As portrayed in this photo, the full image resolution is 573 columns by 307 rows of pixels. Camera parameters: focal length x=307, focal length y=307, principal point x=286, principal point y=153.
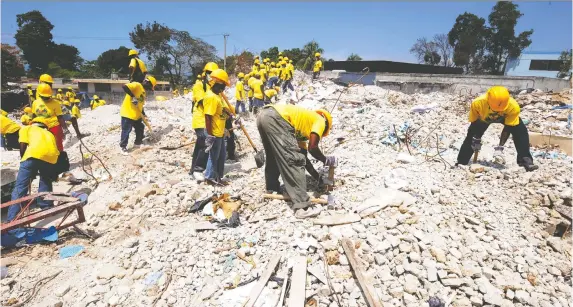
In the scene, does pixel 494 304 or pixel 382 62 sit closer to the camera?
pixel 494 304

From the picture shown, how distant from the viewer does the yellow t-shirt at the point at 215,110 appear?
4.04m

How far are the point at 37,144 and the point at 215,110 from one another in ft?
6.98

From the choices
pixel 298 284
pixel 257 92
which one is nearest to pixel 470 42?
pixel 257 92

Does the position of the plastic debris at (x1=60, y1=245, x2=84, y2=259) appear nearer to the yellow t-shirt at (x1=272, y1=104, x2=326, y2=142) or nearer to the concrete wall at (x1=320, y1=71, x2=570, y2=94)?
→ the yellow t-shirt at (x1=272, y1=104, x2=326, y2=142)

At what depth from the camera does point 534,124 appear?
6.99m

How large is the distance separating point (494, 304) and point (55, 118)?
6.47 meters

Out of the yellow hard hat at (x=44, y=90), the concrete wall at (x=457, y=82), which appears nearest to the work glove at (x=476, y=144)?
the yellow hard hat at (x=44, y=90)

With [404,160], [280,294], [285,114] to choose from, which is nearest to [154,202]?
[285,114]

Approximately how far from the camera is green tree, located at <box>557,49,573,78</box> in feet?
67.3

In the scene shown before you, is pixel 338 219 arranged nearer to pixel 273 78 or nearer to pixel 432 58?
pixel 273 78

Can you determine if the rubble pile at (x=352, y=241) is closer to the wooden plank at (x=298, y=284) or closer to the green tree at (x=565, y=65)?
the wooden plank at (x=298, y=284)

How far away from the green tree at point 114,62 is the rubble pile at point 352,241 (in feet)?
104

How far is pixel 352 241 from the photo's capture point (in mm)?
2783

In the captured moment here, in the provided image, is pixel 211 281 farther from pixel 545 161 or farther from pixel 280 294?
pixel 545 161
